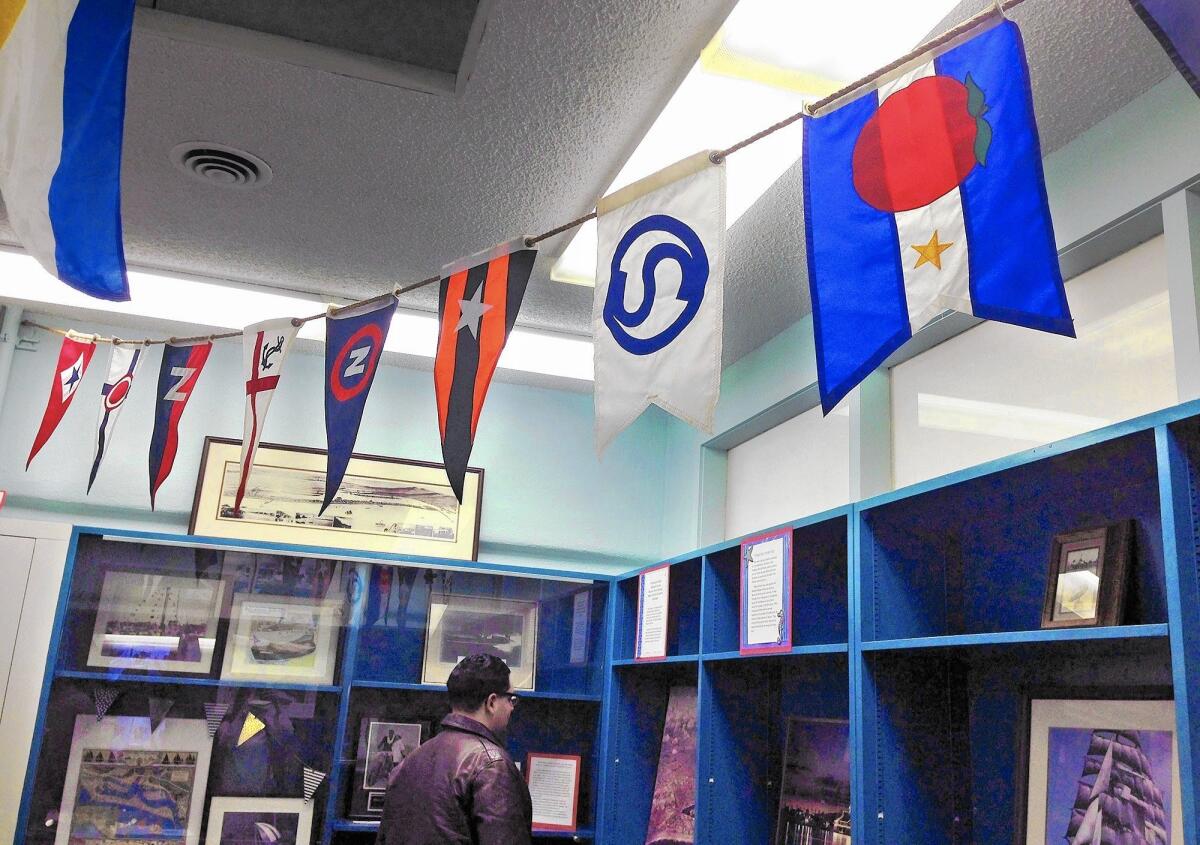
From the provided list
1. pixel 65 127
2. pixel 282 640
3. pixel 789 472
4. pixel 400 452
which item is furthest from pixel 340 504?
pixel 65 127

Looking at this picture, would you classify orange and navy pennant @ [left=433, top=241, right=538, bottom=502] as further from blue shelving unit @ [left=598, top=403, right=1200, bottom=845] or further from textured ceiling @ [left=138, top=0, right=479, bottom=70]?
blue shelving unit @ [left=598, top=403, right=1200, bottom=845]

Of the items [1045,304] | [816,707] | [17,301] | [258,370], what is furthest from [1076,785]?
[17,301]

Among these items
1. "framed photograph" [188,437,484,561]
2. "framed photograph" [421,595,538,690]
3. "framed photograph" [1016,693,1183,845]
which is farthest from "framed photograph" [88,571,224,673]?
"framed photograph" [1016,693,1183,845]

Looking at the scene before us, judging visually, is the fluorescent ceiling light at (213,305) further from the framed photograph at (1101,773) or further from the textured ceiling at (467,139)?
the framed photograph at (1101,773)

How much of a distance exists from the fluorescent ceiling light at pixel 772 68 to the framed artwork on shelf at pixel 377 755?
92.5 inches

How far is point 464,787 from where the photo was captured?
2484 millimetres

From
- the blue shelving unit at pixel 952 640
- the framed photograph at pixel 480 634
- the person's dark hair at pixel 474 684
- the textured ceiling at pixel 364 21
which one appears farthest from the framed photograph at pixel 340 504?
the textured ceiling at pixel 364 21

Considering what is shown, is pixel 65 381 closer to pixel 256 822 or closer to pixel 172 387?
pixel 172 387

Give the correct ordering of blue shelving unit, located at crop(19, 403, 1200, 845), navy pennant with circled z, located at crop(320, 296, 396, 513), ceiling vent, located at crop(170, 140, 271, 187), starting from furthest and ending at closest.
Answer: ceiling vent, located at crop(170, 140, 271, 187) → navy pennant with circled z, located at crop(320, 296, 396, 513) → blue shelving unit, located at crop(19, 403, 1200, 845)

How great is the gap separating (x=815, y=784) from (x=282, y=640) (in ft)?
6.79

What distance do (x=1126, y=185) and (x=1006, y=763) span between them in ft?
4.42

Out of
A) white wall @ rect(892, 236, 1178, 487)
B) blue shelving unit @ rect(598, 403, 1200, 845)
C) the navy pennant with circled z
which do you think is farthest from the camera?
the navy pennant with circled z

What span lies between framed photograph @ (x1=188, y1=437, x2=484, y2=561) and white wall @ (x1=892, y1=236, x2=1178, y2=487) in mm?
1936

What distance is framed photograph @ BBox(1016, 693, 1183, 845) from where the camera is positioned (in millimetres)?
1821
